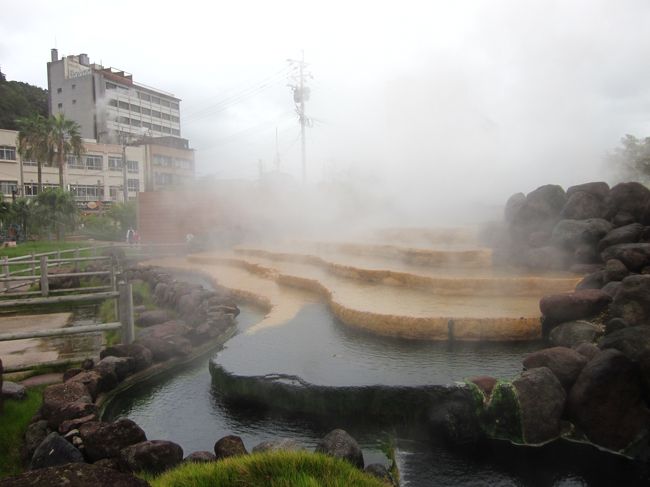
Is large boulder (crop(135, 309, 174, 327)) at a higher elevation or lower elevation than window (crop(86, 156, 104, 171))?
lower

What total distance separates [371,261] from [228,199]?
12067 millimetres

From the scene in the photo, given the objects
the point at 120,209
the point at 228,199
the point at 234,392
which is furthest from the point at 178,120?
the point at 234,392

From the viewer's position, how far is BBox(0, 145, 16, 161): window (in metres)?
37.3

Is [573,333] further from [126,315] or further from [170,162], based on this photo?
[170,162]

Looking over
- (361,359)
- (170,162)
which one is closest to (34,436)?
(361,359)

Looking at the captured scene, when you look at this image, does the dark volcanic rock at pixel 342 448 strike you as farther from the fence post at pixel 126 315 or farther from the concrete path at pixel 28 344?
the concrete path at pixel 28 344

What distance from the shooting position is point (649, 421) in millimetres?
3846

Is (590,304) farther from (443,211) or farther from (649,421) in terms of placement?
(443,211)

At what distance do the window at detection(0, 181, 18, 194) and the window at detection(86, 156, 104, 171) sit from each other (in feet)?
20.8

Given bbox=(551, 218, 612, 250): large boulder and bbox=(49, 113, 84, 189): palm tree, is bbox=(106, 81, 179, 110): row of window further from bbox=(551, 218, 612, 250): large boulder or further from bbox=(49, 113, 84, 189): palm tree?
bbox=(551, 218, 612, 250): large boulder

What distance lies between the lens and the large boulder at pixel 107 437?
3562 millimetres

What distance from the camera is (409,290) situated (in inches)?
292

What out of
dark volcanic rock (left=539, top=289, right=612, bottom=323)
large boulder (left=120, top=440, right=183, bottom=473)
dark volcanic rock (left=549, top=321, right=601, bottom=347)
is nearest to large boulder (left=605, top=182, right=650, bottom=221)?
dark volcanic rock (left=539, top=289, right=612, bottom=323)

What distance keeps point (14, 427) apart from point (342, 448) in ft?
8.59
